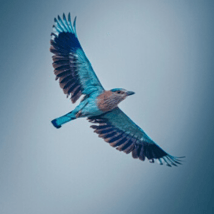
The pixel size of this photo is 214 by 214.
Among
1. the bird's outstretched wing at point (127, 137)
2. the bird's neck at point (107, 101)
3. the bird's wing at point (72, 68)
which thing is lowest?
the bird's outstretched wing at point (127, 137)

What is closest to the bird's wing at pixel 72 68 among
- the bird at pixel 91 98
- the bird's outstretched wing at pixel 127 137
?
the bird at pixel 91 98

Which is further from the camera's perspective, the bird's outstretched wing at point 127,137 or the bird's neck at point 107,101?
the bird's outstretched wing at point 127,137

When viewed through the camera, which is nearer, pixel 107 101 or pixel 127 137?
pixel 107 101

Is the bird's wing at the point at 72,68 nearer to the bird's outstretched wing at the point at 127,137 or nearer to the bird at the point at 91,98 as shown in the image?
the bird at the point at 91,98

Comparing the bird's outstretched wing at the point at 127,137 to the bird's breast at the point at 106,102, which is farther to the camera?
the bird's outstretched wing at the point at 127,137

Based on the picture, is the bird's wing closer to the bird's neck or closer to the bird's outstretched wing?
the bird's neck

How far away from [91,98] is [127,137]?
0.88 feet

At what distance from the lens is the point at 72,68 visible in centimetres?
137

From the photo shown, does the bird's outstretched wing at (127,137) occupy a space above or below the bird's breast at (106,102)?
below

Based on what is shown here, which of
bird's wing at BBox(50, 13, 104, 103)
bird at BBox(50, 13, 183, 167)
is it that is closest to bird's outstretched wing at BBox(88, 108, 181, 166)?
bird at BBox(50, 13, 183, 167)

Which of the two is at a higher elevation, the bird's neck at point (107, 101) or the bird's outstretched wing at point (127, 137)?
the bird's neck at point (107, 101)

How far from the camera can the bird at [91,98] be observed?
134 cm

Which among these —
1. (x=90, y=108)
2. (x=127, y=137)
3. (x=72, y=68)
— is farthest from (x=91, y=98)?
(x=127, y=137)

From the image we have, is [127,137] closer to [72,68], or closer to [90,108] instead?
[90,108]
